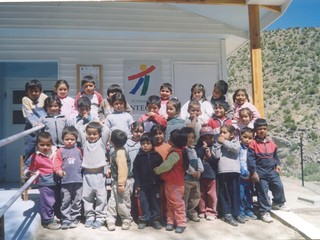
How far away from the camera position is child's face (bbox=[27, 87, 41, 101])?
4.70 m

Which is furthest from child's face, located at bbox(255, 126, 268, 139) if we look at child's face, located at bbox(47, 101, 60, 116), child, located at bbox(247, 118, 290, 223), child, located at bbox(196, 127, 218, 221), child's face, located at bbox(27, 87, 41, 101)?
child's face, located at bbox(27, 87, 41, 101)

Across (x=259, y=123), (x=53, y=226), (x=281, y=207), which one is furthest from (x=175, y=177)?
(x=281, y=207)

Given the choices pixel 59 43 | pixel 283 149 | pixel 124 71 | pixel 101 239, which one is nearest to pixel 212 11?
pixel 124 71

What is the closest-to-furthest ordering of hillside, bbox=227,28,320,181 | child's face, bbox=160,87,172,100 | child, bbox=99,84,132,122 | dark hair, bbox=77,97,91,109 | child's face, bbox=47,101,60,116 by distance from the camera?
child's face, bbox=47,101,60,116 < dark hair, bbox=77,97,91,109 < child, bbox=99,84,132,122 < child's face, bbox=160,87,172,100 < hillside, bbox=227,28,320,181

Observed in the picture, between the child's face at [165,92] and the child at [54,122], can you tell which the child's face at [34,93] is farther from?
the child's face at [165,92]

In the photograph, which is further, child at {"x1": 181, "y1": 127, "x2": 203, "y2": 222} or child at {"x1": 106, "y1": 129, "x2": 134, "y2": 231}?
child at {"x1": 181, "y1": 127, "x2": 203, "y2": 222}

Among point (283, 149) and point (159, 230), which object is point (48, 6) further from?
point (283, 149)

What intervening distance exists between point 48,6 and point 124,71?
1.88 m

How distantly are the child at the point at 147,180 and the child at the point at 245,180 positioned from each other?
1107mm

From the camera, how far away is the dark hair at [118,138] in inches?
165

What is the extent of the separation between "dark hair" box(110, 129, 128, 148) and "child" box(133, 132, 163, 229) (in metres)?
0.21

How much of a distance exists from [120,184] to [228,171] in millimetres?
1349

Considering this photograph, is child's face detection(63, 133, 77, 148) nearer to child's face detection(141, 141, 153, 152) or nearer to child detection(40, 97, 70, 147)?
child detection(40, 97, 70, 147)

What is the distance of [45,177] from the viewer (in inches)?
161
